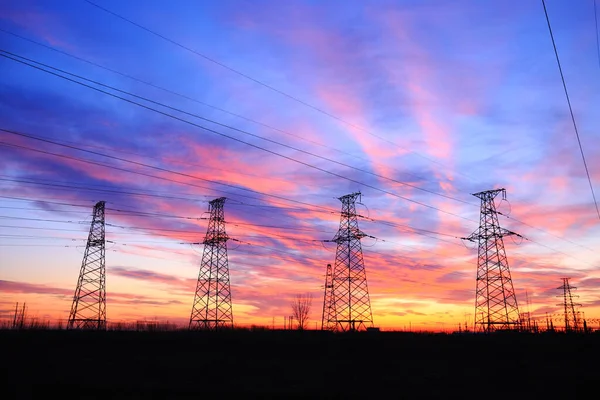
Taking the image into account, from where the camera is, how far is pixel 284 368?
108 feet

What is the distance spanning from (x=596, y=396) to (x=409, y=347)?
22985 millimetres

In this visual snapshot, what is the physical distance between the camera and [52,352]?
3412 cm

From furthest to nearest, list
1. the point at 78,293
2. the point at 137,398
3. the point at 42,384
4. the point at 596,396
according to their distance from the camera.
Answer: the point at 78,293
the point at 596,396
the point at 42,384
the point at 137,398

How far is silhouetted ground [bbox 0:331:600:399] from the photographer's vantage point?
23891mm

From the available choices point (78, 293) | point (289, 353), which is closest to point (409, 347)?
point (289, 353)

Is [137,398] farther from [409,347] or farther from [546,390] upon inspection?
[409,347]

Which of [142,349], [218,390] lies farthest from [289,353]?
[218,390]

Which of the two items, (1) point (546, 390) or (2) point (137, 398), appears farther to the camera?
(1) point (546, 390)

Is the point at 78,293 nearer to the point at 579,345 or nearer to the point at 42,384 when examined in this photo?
the point at 42,384

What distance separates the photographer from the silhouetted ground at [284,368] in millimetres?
23891

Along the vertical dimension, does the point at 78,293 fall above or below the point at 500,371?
above

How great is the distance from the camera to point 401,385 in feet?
91.6

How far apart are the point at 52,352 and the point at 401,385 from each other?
24.0m

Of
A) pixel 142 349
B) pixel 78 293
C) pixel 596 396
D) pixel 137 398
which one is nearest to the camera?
pixel 137 398
